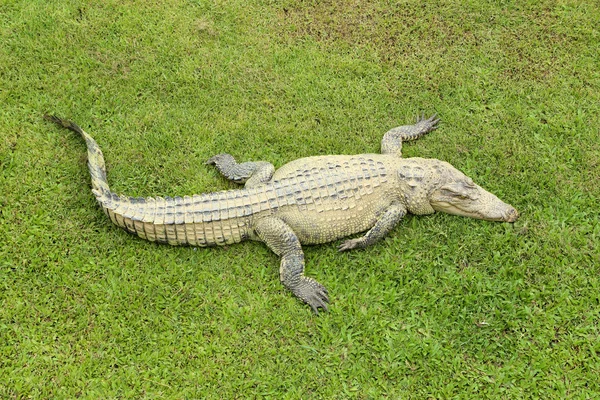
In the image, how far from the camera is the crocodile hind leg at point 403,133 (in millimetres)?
5121

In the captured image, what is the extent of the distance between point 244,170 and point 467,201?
7.35 feet

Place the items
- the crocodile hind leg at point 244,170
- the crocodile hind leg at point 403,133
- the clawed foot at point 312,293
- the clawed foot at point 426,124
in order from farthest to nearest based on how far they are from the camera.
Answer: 1. the clawed foot at point 426,124
2. the crocodile hind leg at point 403,133
3. the crocodile hind leg at point 244,170
4. the clawed foot at point 312,293

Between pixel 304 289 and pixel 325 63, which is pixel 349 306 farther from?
pixel 325 63

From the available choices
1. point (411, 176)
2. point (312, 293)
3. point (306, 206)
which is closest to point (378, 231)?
point (411, 176)

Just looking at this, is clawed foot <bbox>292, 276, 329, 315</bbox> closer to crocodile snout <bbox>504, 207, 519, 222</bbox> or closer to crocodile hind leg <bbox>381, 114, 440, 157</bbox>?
crocodile hind leg <bbox>381, 114, 440, 157</bbox>

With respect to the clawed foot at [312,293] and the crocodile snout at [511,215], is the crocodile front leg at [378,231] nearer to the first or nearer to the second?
the clawed foot at [312,293]

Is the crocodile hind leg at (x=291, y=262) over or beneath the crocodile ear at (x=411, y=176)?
beneath

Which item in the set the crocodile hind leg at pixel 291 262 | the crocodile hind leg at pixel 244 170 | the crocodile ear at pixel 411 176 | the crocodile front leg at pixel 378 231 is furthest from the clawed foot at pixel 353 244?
the crocodile hind leg at pixel 244 170

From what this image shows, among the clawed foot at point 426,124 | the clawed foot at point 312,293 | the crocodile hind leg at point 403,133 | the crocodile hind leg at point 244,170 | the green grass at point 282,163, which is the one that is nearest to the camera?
the green grass at point 282,163

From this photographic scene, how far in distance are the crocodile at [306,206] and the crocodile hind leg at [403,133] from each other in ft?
0.76

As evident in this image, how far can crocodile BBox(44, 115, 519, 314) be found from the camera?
4418 mm

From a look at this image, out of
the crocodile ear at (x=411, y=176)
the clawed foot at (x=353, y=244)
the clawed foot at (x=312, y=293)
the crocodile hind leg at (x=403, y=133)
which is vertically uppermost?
the crocodile hind leg at (x=403, y=133)

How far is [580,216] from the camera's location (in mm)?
4758

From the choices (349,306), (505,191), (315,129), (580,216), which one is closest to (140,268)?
(349,306)
